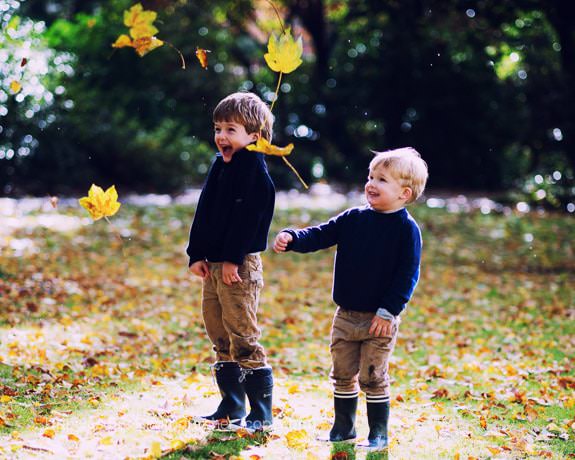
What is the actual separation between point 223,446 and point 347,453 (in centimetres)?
61

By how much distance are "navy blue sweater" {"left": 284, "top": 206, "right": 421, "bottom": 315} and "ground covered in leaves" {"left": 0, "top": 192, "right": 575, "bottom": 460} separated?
2.54 feet

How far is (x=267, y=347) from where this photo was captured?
6766 millimetres

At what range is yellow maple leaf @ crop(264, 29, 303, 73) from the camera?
4035mm

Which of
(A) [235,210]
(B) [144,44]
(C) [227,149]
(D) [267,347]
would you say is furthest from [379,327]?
(D) [267,347]

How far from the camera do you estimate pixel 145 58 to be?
19.1 metres

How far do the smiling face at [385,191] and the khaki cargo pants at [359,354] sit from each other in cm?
55

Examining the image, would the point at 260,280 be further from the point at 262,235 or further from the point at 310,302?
the point at 310,302

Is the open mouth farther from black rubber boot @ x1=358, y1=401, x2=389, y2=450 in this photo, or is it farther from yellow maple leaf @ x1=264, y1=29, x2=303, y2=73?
black rubber boot @ x1=358, y1=401, x2=389, y2=450

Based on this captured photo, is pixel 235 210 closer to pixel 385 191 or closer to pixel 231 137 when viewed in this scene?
pixel 231 137

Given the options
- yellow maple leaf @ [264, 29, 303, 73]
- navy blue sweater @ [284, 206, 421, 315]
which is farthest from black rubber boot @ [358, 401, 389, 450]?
yellow maple leaf @ [264, 29, 303, 73]

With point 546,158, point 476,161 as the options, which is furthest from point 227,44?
point 546,158

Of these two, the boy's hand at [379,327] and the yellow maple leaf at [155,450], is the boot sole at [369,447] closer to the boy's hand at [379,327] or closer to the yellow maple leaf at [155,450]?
the boy's hand at [379,327]

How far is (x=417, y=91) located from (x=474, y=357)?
13137 millimetres

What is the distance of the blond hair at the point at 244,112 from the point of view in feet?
13.3
